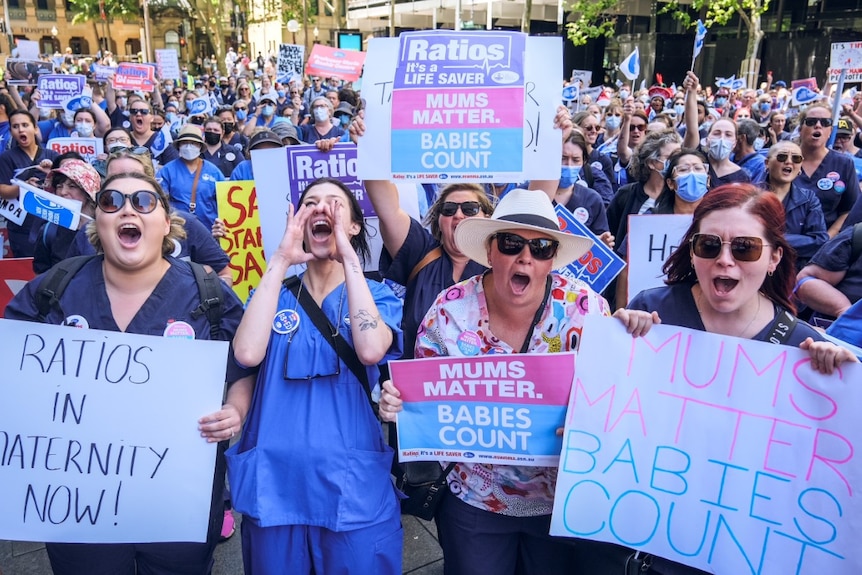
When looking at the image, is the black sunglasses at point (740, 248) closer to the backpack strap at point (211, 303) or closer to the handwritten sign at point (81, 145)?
the backpack strap at point (211, 303)

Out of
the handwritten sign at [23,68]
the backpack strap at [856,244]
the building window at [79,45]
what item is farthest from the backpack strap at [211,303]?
the building window at [79,45]

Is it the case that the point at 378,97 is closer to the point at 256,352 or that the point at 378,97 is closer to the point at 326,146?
the point at 326,146

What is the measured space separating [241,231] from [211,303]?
2753 mm

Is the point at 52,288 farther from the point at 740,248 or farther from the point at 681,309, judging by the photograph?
the point at 740,248

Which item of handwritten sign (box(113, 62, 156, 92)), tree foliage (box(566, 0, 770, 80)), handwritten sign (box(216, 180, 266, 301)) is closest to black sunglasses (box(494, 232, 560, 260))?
handwritten sign (box(216, 180, 266, 301))

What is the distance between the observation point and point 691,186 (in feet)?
13.3

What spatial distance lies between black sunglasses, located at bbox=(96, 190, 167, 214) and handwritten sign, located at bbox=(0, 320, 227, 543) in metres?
0.48

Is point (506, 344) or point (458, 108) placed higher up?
point (458, 108)

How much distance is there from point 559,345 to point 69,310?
1.72 m

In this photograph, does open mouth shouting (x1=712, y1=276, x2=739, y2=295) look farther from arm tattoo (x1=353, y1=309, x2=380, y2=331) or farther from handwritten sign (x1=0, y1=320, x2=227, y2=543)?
handwritten sign (x1=0, y1=320, x2=227, y2=543)

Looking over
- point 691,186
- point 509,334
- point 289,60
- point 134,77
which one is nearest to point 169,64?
point 289,60

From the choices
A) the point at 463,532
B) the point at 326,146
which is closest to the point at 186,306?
the point at 463,532

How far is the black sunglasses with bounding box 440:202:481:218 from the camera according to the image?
3162 mm

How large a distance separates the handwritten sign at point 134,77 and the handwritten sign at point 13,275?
29.9 feet
